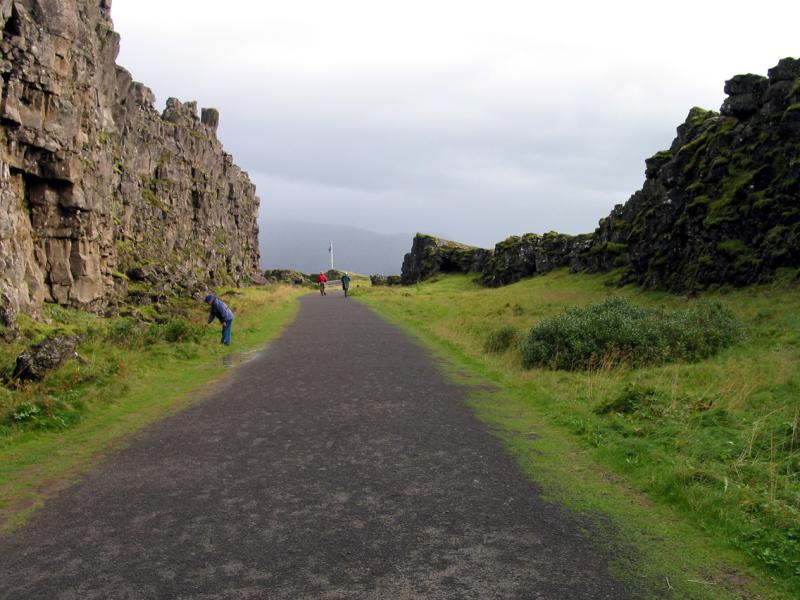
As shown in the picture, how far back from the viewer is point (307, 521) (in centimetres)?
647

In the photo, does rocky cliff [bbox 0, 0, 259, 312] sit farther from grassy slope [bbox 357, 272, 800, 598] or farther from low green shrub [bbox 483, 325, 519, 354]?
grassy slope [bbox 357, 272, 800, 598]

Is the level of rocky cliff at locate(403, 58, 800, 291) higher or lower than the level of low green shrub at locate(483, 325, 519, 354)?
higher

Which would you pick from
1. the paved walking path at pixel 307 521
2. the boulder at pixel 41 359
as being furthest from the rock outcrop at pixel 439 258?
the paved walking path at pixel 307 521

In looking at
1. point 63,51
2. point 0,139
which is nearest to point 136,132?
point 63,51

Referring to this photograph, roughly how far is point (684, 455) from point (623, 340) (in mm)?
8392

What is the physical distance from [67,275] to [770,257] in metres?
30.4

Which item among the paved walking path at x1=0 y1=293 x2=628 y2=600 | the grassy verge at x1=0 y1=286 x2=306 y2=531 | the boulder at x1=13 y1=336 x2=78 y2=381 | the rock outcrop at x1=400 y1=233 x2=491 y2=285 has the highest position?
the rock outcrop at x1=400 y1=233 x2=491 y2=285

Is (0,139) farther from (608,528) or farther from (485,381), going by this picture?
(608,528)

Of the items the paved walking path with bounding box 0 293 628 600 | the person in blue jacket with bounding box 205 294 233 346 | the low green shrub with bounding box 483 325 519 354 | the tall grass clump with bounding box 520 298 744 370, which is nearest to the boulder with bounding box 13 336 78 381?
the paved walking path with bounding box 0 293 628 600

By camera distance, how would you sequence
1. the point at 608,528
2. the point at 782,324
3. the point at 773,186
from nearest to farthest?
the point at 608,528
the point at 782,324
the point at 773,186

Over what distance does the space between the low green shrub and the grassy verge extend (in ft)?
27.6

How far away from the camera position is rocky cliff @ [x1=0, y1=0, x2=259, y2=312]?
21641 millimetres

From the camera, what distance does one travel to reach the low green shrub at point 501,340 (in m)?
20.2

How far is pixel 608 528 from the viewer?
6.45 metres
